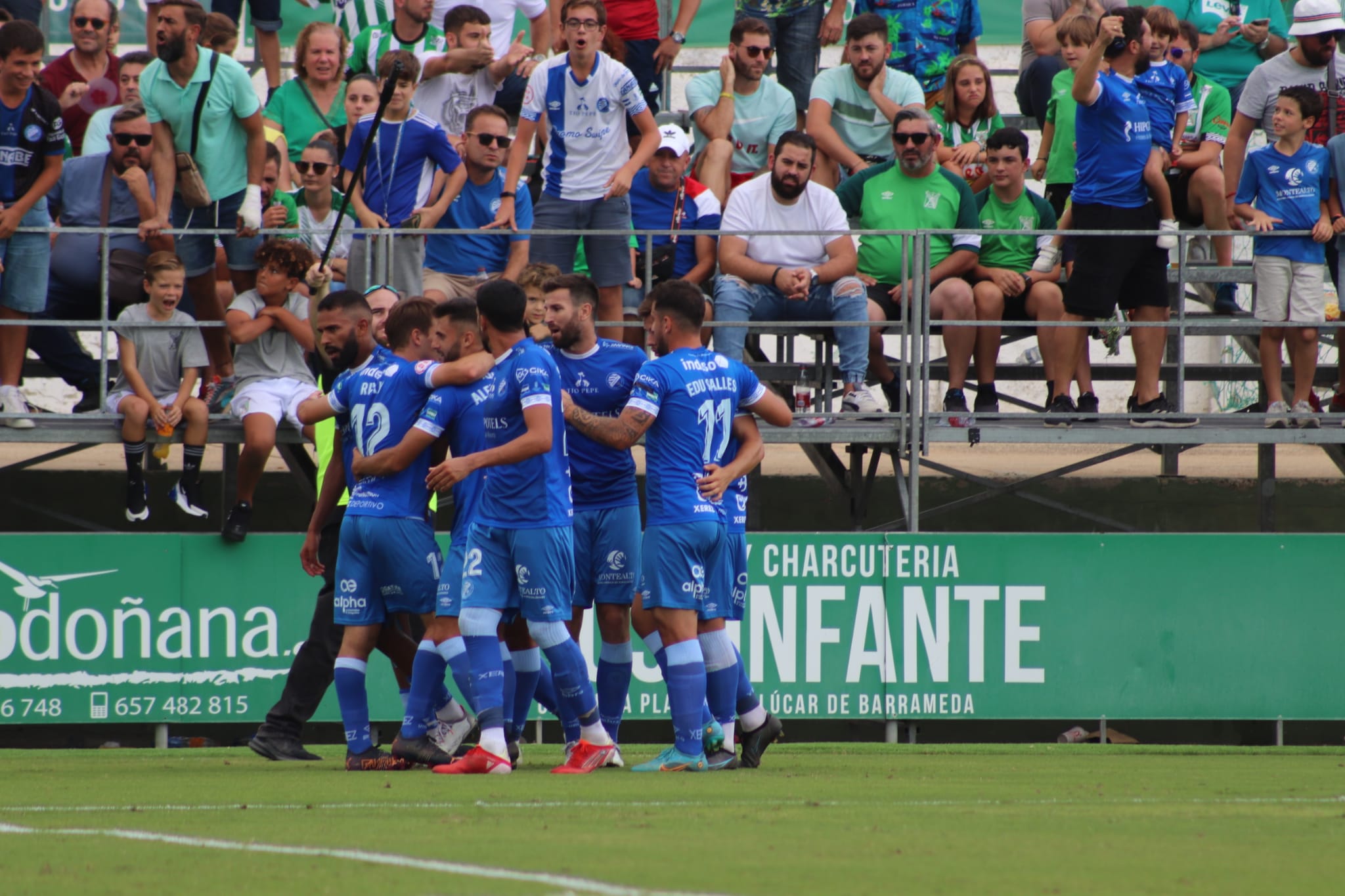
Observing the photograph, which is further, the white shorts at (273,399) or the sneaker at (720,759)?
the white shorts at (273,399)

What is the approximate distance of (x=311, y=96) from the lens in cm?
1236

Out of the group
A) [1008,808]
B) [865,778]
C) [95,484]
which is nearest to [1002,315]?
[865,778]

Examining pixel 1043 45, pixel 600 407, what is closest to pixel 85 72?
pixel 600 407

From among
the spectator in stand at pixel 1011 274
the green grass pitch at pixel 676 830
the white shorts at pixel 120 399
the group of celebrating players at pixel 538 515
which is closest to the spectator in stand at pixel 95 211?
the white shorts at pixel 120 399

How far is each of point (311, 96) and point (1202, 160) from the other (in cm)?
670

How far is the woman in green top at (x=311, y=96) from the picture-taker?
12180 mm

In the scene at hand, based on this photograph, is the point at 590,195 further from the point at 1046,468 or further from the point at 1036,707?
the point at 1046,468

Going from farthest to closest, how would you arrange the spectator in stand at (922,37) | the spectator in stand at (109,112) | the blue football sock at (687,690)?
the spectator in stand at (922,37) → the spectator in stand at (109,112) → the blue football sock at (687,690)

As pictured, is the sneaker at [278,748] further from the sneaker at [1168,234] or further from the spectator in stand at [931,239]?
the sneaker at [1168,234]

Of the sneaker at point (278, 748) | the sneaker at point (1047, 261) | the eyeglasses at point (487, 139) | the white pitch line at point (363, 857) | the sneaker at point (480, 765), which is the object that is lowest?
the sneaker at point (278, 748)

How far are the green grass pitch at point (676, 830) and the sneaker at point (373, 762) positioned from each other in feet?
0.61

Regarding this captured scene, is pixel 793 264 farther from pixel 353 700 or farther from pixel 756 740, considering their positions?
pixel 353 700

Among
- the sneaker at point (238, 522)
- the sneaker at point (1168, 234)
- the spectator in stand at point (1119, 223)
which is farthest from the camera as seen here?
the spectator in stand at point (1119, 223)

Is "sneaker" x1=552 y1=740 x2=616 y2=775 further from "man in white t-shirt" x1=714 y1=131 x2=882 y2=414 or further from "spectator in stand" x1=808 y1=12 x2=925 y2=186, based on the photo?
"spectator in stand" x1=808 y1=12 x2=925 y2=186
